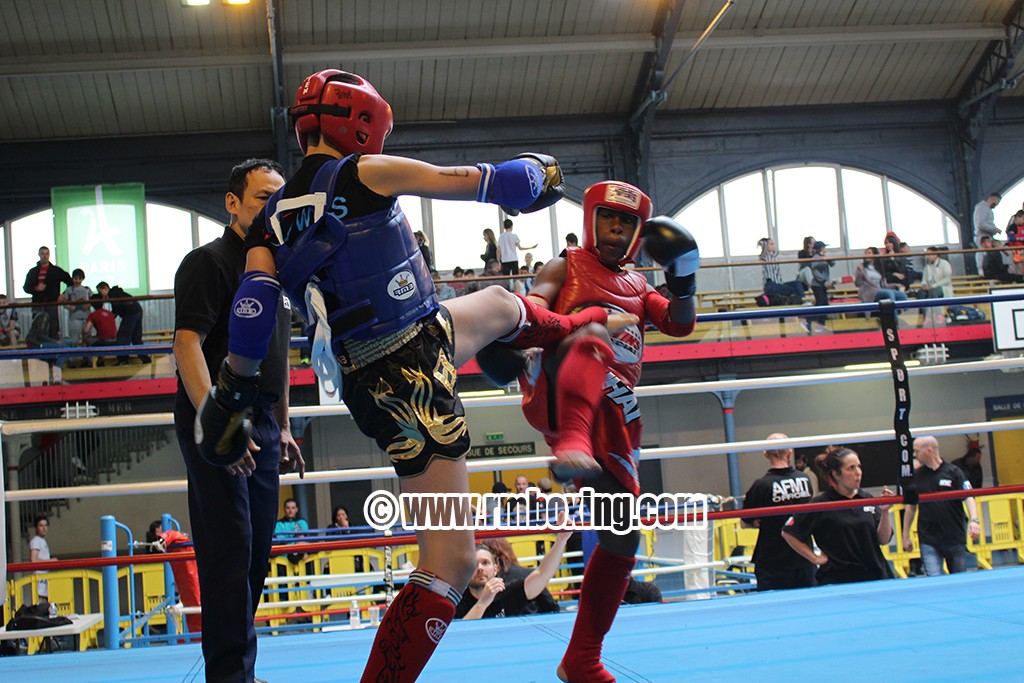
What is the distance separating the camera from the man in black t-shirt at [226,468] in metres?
2.34

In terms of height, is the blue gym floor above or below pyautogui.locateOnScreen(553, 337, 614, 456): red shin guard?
below

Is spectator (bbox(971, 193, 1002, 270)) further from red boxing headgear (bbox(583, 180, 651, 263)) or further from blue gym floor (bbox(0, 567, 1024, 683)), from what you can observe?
red boxing headgear (bbox(583, 180, 651, 263))

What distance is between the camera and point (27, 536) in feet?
46.1

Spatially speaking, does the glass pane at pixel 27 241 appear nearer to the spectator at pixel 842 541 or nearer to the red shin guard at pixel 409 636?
the spectator at pixel 842 541

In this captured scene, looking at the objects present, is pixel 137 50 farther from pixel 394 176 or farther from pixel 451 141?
pixel 394 176

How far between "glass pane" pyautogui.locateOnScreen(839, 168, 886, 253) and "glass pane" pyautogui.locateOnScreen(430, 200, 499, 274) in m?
7.12

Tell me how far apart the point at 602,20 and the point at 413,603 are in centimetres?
1487

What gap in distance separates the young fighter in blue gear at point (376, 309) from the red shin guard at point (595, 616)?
0.72m

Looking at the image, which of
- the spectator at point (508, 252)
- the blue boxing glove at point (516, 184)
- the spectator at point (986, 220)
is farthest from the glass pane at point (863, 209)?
the blue boxing glove at point (516, 184)

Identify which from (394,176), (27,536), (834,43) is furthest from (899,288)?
(27,536)

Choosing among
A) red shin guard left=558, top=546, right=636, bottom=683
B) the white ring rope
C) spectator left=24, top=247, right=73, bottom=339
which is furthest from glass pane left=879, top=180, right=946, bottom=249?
red shin guard left=558, top=546, right=636, bottom=683

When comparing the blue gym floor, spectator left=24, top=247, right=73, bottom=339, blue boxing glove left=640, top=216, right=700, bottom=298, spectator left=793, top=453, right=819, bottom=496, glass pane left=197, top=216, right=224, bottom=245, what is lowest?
the blue gym floor

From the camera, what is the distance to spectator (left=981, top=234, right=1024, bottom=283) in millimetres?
13023

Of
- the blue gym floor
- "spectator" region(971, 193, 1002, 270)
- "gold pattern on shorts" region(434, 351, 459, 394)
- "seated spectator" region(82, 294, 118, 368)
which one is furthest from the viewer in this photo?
"spectator" region(971, 193, 1002, 270)
